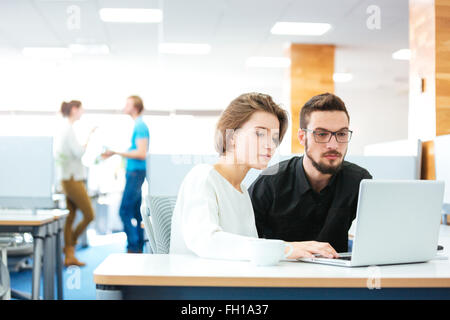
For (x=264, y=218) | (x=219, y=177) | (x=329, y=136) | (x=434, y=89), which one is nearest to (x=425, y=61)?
(x=434, y=89)

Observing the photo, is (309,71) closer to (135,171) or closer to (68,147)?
(135,171)

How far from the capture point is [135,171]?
3.43 metres

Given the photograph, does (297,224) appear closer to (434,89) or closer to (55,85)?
(434,89)

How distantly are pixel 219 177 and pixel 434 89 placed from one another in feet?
7.46

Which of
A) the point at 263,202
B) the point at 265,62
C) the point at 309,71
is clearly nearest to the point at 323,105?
the point at 263,202

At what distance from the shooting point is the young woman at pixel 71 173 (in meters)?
2.88

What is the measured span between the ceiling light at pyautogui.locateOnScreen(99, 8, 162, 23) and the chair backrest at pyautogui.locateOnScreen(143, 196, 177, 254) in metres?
3.75

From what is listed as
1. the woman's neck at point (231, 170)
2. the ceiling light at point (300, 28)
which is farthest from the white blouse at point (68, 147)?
the ceiling light at point (300, 28)

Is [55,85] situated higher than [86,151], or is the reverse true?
[55,85]

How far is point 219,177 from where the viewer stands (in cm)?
115

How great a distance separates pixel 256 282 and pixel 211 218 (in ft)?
0.74

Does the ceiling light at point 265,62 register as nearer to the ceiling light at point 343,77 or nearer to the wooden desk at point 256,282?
the ceiling light at point 343,77

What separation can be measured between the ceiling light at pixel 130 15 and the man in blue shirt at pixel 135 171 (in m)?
1.76

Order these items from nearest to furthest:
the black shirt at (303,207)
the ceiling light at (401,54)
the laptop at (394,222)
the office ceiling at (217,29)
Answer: the laptop at (394,222) → the black shirt at (303,207) → the office ceiling at (217,29) → the ceiling light at (401,54)
